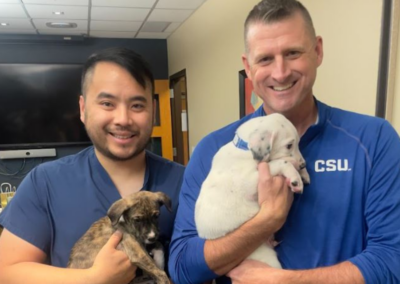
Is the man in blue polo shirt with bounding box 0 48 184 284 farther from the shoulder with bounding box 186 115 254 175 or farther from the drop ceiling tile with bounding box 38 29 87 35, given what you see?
the drop ceiling tile with bounding box 38 29 87 35

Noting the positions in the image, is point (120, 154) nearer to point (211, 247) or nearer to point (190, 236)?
point (190, 236)

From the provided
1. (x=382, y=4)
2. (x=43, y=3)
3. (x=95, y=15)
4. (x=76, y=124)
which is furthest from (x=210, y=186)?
(x=76, y=124)

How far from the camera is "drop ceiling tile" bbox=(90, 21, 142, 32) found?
5773 millimetres

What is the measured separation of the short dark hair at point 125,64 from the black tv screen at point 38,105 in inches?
213

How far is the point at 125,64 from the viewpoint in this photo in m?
1.49

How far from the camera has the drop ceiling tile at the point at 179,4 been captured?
4.73 m

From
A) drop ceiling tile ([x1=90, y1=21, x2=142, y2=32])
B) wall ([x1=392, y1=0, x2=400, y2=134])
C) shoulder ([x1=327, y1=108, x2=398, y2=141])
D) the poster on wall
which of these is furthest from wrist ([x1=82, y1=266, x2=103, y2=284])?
drop ceiling tile ([x1=90, y1=21, x2=142, y2=32])

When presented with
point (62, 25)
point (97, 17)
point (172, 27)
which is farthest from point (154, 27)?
point (62, 25)

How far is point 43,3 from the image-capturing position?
4.64 metres

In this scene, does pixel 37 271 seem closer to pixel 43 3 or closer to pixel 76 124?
pixel 43 3

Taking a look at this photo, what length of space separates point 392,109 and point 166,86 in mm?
5623

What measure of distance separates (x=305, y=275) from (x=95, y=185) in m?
0.94

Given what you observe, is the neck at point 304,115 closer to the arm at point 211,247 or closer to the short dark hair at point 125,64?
the arm at point 211,247

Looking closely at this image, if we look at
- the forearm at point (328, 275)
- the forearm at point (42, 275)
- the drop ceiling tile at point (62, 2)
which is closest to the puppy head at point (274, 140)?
the forearm at point (328, 275)
